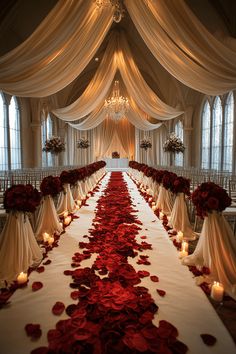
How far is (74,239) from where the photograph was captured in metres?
4.21

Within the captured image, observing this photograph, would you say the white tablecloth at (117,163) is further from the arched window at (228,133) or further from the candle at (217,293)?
the candle at (217,293)

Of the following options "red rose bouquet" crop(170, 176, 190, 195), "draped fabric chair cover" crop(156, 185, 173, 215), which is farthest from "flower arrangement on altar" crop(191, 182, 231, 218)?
"draped fabric chair cover" crop(156, 185, 173, 215)

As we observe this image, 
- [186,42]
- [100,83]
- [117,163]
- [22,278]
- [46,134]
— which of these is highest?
[100,83]

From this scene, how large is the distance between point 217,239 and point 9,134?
497 inches

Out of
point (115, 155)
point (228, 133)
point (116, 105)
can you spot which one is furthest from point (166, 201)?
point (115, 155)

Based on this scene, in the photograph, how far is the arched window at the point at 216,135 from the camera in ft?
45.6

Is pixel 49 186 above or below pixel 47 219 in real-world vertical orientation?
above

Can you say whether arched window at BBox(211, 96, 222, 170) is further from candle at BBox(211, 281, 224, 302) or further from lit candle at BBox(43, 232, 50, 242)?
candle at BBox(211, 281, 224, 302)

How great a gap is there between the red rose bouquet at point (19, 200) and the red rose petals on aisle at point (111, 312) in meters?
0.94

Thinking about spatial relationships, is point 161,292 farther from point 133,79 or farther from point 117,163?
point 117,163

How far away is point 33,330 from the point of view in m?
2.04

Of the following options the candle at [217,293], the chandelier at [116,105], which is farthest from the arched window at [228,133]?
the candle at [217,293]

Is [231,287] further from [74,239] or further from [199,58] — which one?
[199,58]

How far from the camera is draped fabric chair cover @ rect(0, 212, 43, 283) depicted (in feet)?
9.25
